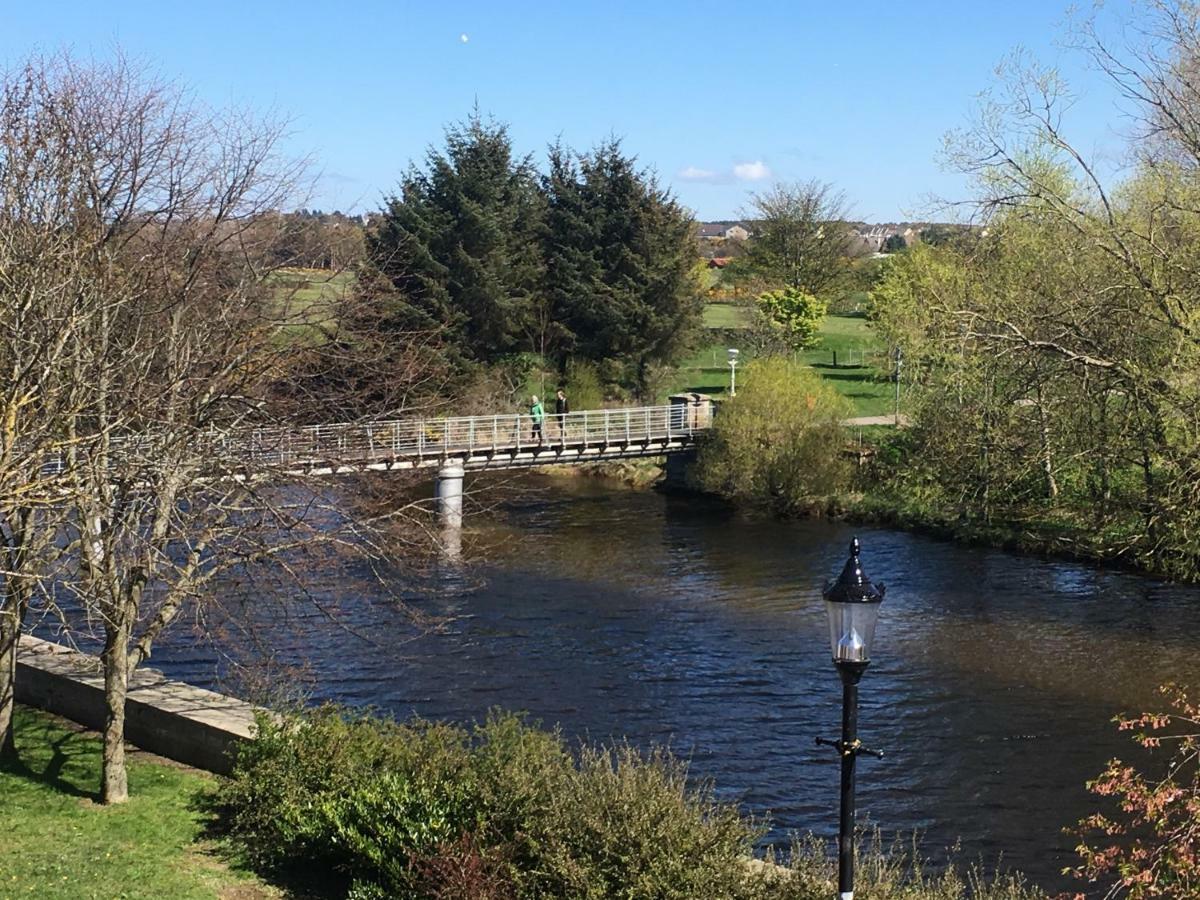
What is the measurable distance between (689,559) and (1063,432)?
10218 mm

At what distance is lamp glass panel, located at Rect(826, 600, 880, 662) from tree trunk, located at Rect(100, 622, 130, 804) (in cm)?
720

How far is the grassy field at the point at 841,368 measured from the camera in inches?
2160

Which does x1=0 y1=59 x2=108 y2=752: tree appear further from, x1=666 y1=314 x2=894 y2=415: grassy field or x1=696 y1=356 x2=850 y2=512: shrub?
x1=666 y1=314 x2=894 y2=415: grassy field

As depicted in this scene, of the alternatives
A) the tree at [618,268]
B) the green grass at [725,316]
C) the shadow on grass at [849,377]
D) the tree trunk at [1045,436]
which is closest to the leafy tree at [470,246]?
the tree at [618,268]

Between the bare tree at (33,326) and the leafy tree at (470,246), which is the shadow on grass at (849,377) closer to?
the leafy tree at (470,246)

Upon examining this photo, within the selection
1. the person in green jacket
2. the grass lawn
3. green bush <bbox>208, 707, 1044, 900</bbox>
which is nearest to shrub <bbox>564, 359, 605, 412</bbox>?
the person in green jacket

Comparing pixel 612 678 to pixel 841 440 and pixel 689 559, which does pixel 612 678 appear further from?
Answer: pixel 841 440

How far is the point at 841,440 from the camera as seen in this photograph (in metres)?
39.1

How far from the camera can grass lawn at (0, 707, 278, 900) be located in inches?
392

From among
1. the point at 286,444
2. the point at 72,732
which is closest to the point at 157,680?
the point at 72,732

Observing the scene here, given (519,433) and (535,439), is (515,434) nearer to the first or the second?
(519,433)

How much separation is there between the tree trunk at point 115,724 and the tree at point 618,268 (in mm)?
39714

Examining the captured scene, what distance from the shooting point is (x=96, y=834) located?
443 inches

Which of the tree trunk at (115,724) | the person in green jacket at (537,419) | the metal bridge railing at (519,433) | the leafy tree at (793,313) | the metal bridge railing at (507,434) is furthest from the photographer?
the leafy tree at (793,313)
